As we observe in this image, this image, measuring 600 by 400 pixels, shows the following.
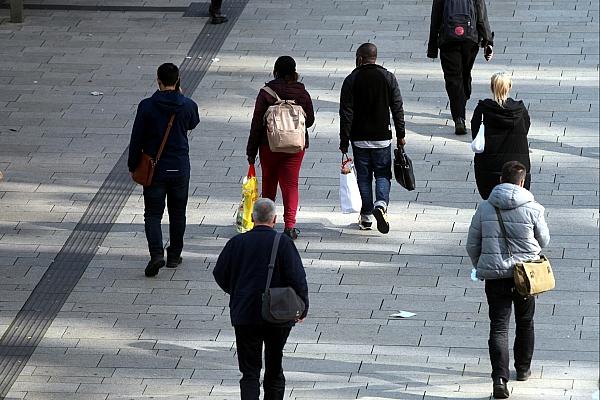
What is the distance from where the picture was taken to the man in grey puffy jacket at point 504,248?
915cm

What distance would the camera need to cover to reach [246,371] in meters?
8.86

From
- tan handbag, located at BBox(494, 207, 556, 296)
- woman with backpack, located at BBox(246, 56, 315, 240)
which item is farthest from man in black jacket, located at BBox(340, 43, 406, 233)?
tan handbag, located at BBox(494, 207, 556, 296)

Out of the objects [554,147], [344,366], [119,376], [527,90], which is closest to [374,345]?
[344,366]

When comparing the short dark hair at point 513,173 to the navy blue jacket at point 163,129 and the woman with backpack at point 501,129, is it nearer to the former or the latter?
the woman with backpack at point 501,129

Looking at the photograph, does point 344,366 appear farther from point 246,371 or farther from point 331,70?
point 331,70

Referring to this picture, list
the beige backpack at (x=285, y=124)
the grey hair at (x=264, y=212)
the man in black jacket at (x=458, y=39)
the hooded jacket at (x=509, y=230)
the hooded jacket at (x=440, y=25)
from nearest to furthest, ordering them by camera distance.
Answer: the grey hair at (x=264, y=212) < the hooded jacket at (x=509, y=230) < the beige backpack at (x=285, y=124) < the man in black jacket at (x=458, y=39) < the hooded jacket at (x=440, y=25)

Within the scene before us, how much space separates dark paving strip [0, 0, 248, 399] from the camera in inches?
408

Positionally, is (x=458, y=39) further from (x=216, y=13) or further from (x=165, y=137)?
(x=216, y=13)

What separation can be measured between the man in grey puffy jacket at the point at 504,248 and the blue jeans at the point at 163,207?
303cm

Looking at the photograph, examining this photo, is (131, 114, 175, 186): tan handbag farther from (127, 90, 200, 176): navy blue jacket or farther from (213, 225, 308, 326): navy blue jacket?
(213, 225, 308, 326): navy blue jacket

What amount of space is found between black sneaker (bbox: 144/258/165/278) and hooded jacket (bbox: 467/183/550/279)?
325 cm

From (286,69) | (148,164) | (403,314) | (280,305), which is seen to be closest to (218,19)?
(286,69)

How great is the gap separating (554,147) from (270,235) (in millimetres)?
6011

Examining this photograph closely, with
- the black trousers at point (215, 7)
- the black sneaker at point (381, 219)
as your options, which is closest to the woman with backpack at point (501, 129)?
the black sneaker at point (381, 219)
